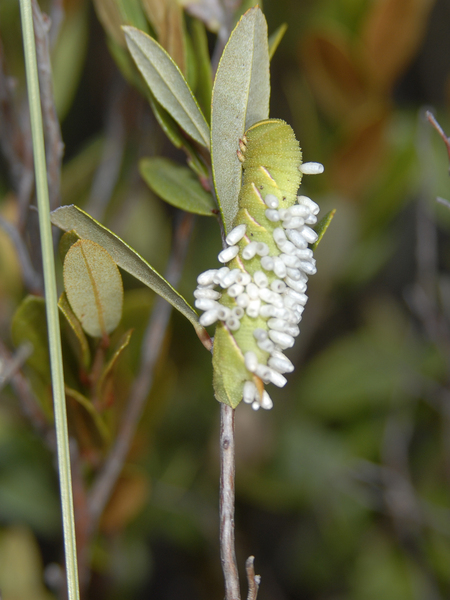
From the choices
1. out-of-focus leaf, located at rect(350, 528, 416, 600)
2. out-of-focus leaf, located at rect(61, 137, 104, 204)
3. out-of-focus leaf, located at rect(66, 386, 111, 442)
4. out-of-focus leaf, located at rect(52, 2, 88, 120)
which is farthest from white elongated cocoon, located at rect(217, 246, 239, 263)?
out-of-focus leaf, located at rect(350, 528, 416, 600)

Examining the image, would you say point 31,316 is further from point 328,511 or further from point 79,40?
point 328,511

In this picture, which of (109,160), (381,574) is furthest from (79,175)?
(381,574)

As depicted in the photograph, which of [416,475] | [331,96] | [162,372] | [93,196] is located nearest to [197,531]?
[162,372]

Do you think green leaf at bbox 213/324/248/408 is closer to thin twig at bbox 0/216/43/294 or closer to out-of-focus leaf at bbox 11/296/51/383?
out-of-focus leaf at bbox 11/296/51/383

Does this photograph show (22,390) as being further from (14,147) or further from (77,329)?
(14,147)

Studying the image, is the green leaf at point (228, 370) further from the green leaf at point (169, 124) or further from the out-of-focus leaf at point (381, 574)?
the out-of-focus leaf at point (381, 574)

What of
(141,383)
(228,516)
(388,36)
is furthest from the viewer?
(388,36)

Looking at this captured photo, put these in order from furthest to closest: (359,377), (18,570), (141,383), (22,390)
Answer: (359,377) → (18,570) → (141,383) → (22,390)
